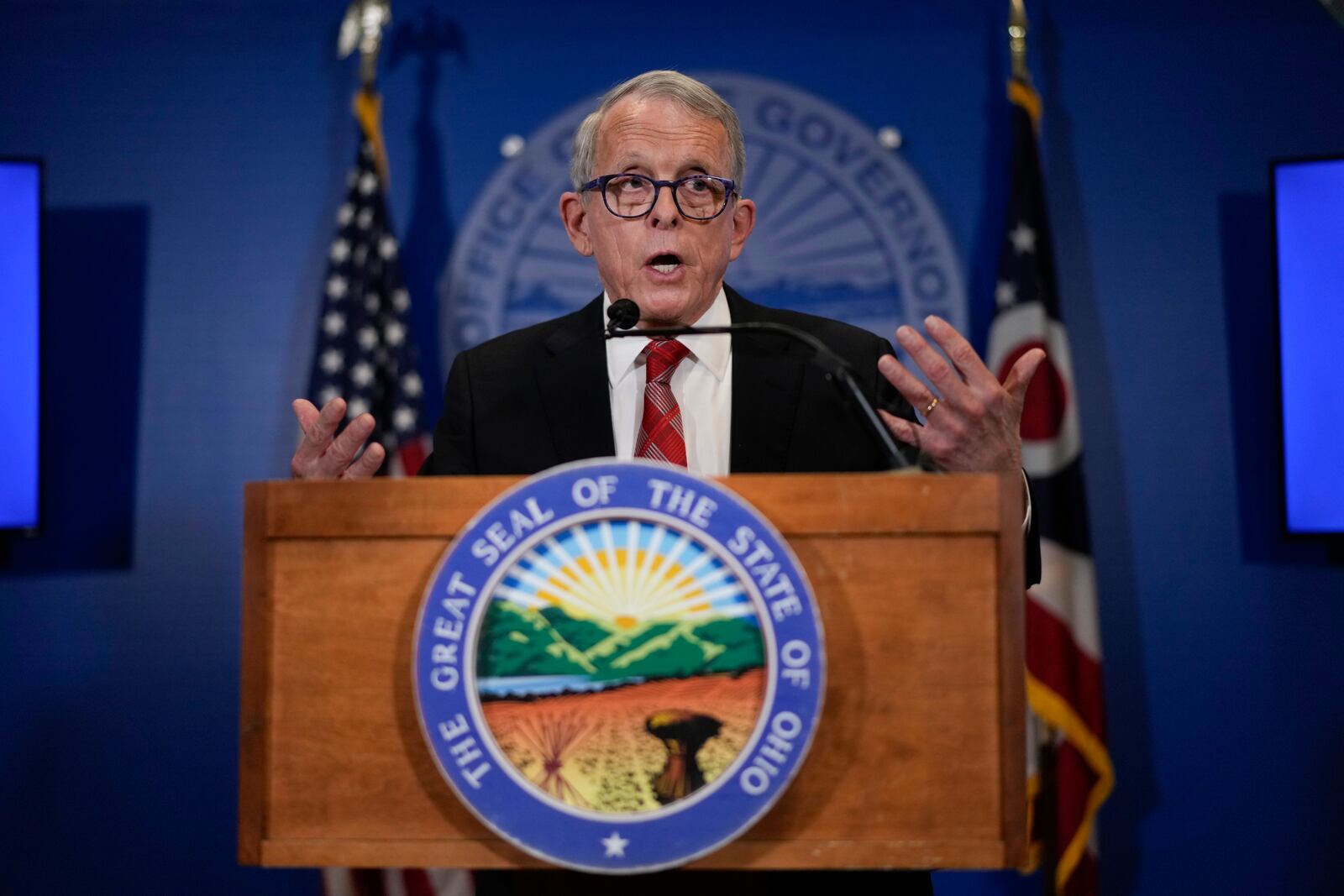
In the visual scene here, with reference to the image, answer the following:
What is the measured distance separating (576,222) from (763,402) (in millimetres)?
474

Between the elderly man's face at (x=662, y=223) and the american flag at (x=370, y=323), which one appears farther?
the american flag at (x=370, y=323)

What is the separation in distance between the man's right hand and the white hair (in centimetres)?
61

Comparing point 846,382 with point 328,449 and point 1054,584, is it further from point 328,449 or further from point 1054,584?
point 1054,584

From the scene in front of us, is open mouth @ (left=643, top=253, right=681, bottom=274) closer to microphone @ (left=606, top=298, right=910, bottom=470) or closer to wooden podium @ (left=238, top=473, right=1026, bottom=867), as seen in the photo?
microphone @ (left=606, top=298, right=910, bottom=470)

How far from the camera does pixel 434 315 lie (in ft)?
11.2

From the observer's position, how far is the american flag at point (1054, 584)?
3021 millimetres

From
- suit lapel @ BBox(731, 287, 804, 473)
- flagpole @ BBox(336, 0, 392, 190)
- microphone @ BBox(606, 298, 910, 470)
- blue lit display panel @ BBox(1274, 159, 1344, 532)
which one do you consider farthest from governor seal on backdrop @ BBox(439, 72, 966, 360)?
microphone @ BBox(606, 298, 910, 470)

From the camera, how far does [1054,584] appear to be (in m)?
3.07

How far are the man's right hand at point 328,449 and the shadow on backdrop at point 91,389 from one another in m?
2.33

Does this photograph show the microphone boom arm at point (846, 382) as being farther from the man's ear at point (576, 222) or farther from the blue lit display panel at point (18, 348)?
the blue lit display panel at point (18, 348)

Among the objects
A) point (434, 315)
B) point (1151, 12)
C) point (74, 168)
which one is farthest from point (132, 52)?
point (1151, 12)

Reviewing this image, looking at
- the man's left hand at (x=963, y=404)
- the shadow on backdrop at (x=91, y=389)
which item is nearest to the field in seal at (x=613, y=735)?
the man's left hand at (x=963, y=404)

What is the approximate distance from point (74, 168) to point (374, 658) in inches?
119

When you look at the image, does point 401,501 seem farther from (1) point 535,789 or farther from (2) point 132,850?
(2) point 132,850
